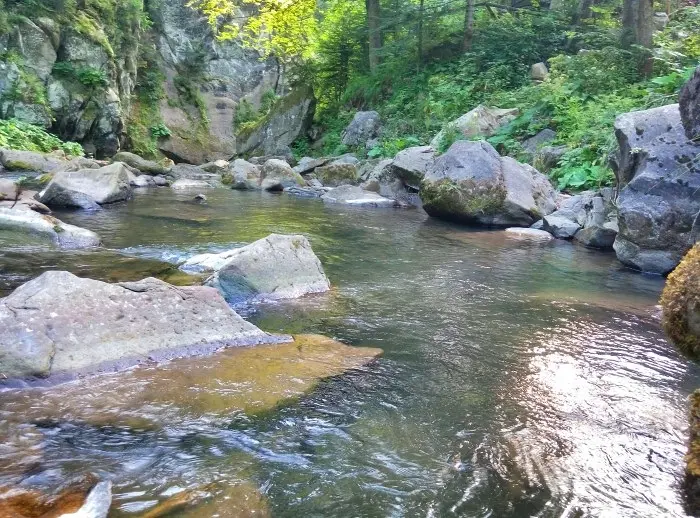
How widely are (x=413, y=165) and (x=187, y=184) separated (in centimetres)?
642

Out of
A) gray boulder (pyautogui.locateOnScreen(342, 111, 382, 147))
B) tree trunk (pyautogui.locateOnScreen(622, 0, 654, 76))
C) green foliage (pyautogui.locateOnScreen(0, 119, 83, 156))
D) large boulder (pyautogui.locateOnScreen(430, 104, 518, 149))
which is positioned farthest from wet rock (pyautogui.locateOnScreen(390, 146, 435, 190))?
green foliage (pyautogui.locateOnScreen(0, 119, 83, 156))

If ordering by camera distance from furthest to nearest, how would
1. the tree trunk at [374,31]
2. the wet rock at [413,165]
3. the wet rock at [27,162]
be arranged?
the tree trunk at [374,31], the wet rock at [27,162], the wet rock at [413,165]

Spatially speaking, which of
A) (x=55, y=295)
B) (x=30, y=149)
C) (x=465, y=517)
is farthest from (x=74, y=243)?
(x=30, y=149)

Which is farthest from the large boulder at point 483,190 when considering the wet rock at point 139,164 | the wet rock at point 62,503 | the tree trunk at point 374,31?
the tree trunk at point 374,31

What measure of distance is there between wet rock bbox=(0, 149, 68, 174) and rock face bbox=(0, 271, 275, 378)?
458 inches

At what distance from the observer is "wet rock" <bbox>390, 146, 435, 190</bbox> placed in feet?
48.1

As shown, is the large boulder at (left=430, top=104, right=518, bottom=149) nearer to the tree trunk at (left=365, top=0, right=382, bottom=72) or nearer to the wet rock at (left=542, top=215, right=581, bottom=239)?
the wet rock at (left=542, top=215, right=581, bottom=239)

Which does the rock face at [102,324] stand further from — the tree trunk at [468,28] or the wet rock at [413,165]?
the tree trunk at [468,28]

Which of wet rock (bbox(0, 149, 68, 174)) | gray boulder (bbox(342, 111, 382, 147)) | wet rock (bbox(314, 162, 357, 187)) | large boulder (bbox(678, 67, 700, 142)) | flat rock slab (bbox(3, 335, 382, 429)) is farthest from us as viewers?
gray boulder (bbox(342, 111, 382, 147))

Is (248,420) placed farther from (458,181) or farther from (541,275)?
(458,181)

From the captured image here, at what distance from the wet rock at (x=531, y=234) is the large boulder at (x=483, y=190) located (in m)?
0.54

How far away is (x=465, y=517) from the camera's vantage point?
8.79 ft

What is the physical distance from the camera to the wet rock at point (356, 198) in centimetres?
1451

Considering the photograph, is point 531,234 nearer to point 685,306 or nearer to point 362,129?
point 685,306
